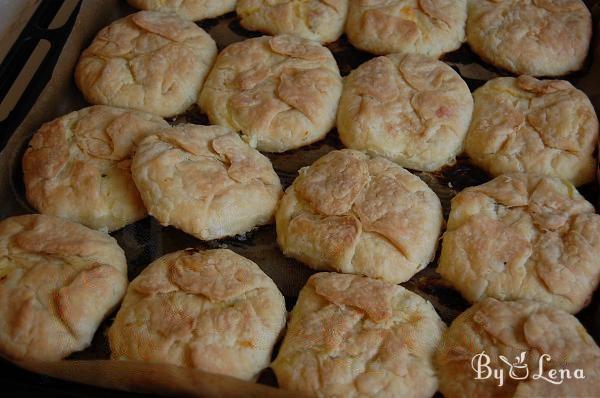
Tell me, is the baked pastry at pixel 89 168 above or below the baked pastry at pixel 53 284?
above

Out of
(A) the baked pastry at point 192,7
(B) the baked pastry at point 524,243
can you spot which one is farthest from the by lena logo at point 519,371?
(A) the baked pastry at point 192,7

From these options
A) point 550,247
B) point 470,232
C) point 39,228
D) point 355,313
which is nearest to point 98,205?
point 39,228

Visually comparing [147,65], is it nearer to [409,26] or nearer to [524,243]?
[409,26]

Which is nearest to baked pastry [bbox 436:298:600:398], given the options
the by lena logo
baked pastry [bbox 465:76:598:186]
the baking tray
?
the by lena logo

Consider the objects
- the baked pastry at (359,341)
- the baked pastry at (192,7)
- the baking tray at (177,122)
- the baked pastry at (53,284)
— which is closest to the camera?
the baked pastry at (359,341)

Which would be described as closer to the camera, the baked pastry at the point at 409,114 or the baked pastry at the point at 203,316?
the baked pastry at the point at 203,316

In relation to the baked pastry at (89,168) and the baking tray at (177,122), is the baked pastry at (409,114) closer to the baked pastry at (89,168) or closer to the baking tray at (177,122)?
the baking tray at (177,122)
